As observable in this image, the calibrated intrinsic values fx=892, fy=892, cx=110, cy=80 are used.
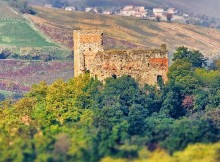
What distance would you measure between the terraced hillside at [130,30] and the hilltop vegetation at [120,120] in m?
66.7

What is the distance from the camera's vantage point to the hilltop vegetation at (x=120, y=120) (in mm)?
36250

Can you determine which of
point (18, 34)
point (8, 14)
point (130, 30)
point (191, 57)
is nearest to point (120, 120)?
point (191, 57)

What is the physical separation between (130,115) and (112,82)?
3315 mm

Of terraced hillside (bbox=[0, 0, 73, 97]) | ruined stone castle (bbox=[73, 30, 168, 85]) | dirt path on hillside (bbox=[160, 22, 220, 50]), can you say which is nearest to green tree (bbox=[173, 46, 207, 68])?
ruined stone castle (bbox=[73, 30, 168, 85])

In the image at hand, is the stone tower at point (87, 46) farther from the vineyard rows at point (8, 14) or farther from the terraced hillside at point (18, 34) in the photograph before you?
the vineyard rows at point (8, 14)

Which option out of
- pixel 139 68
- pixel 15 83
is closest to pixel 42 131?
pixel 139 68

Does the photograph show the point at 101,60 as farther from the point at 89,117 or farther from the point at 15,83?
the point at 15,83

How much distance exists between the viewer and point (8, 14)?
137375 mm

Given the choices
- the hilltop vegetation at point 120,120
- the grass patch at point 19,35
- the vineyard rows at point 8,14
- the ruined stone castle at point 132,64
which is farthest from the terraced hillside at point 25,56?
the hilltop vegetation at point 120,120

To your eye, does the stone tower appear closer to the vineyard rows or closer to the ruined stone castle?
the ruined stone castle

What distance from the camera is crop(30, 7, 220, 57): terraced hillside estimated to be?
124562 millimetres

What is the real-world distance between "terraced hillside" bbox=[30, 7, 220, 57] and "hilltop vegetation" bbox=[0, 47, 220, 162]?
6675 cm

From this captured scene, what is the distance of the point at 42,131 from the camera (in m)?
42.4

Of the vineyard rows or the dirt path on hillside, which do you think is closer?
the dirt path on hillside
